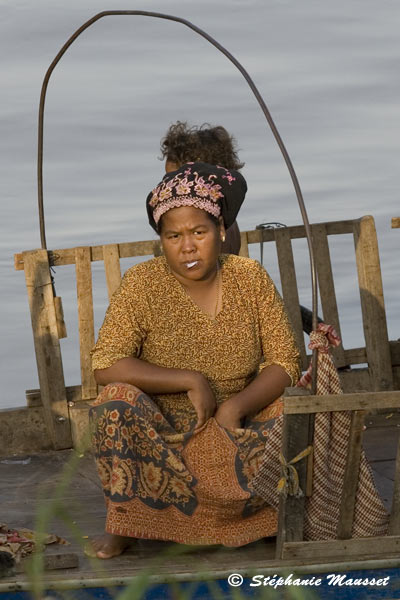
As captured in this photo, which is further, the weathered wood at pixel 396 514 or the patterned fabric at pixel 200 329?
the patterned fabric at pixel 200 329

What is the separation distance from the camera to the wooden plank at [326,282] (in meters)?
6.53

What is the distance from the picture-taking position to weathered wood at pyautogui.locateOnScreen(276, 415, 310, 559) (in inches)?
133

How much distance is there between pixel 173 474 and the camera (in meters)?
3.68

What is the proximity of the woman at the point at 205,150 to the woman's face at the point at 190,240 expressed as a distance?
114 centimetres

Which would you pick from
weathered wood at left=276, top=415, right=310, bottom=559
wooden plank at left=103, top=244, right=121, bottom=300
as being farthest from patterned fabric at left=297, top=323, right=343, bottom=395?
wooden plank at left=103, top=244, right=121, bottom=300

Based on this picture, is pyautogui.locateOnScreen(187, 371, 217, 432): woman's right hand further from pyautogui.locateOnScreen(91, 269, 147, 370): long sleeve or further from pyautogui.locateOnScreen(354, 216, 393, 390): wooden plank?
pyautogui.locateOnScreen(354, 216, 393, 390): wooden plank

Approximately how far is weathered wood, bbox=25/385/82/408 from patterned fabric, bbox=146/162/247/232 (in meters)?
2.54

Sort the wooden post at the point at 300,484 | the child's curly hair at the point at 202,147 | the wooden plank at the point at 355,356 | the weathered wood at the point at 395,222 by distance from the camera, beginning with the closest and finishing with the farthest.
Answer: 1. the wooden post at the point at 300,484
2. the child's curly hair at the point at 202,147
3. the weathered wood at the point at 395,222
4. the wooden plank at the point at 355,356

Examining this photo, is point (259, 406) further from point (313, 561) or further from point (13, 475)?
point (13, 475)

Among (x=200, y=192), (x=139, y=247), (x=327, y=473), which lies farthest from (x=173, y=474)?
(x=139, y=247)

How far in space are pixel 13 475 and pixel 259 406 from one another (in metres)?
2.15

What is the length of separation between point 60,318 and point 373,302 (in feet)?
6.62

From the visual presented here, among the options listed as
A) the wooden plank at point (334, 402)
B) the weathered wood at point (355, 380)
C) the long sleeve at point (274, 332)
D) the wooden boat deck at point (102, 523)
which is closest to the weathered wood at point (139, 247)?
the weathered wood at point (355, 380)

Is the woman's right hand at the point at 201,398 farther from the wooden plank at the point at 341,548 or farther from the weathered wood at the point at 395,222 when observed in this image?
the weathered wood at the point at 395,222
